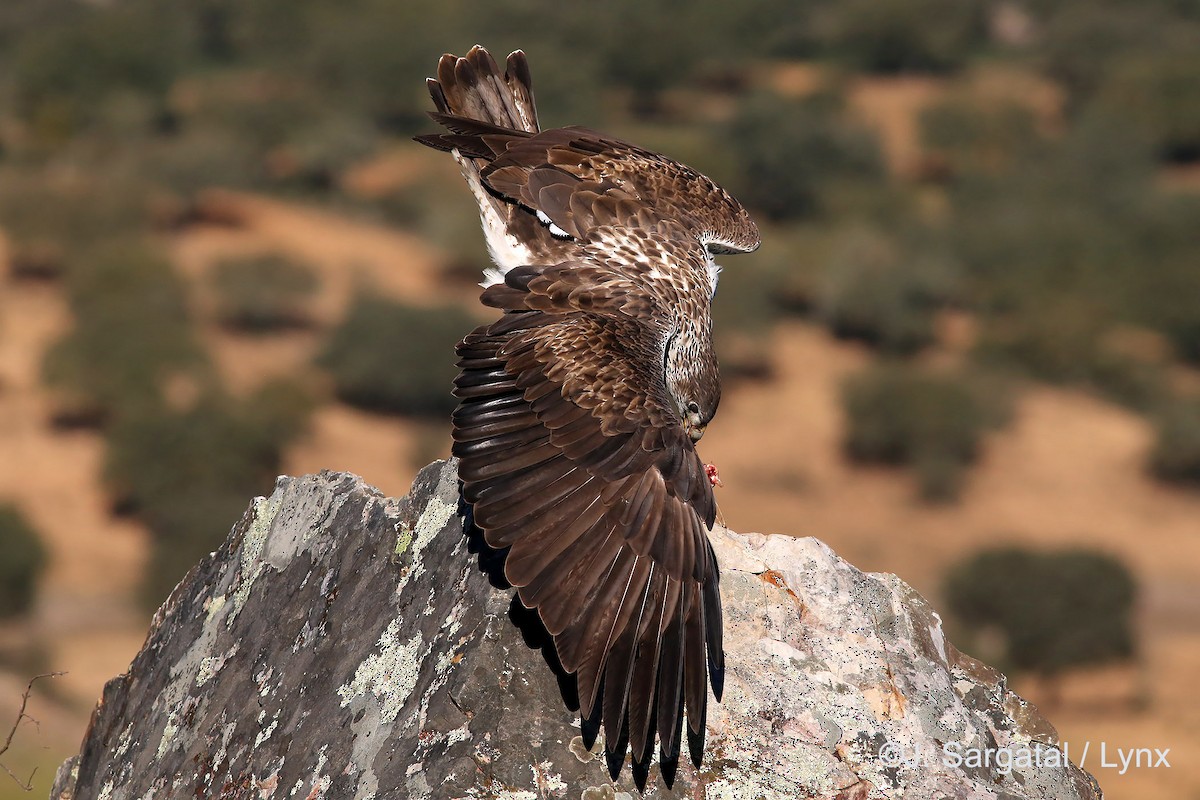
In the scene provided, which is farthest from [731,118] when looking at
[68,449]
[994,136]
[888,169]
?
[68,449]

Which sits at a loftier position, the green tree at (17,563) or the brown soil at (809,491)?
the brown soil at (809,491)

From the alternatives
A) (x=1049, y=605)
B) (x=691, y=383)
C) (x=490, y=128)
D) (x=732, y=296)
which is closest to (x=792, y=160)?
(x=732, y=296)

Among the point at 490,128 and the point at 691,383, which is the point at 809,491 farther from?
the point at 691,383

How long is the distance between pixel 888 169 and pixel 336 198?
18.4 meters

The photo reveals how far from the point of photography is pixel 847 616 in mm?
4379

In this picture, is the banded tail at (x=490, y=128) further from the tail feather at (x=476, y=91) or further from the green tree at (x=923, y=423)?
the green tree at (x=923, y=423)

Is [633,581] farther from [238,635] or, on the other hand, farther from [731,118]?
[731,118]

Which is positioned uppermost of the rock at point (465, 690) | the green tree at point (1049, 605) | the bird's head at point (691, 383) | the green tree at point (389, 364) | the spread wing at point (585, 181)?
the green tree at point (389, 364)

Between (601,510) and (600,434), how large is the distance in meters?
0.27

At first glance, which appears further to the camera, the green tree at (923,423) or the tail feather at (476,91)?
the green tree at (923,423)

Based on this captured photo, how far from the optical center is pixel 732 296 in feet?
109

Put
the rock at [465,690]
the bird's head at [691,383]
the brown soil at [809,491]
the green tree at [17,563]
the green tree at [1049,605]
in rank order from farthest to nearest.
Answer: the green tree at [1049,605]
the brown soil at [809,491]
the green tree at [17,563]
the bird's head at [691,383]
the rock at [465,690]

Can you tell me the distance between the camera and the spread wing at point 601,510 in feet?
12.9

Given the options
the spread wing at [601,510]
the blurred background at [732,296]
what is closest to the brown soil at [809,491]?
the blurred background at [732,296]
